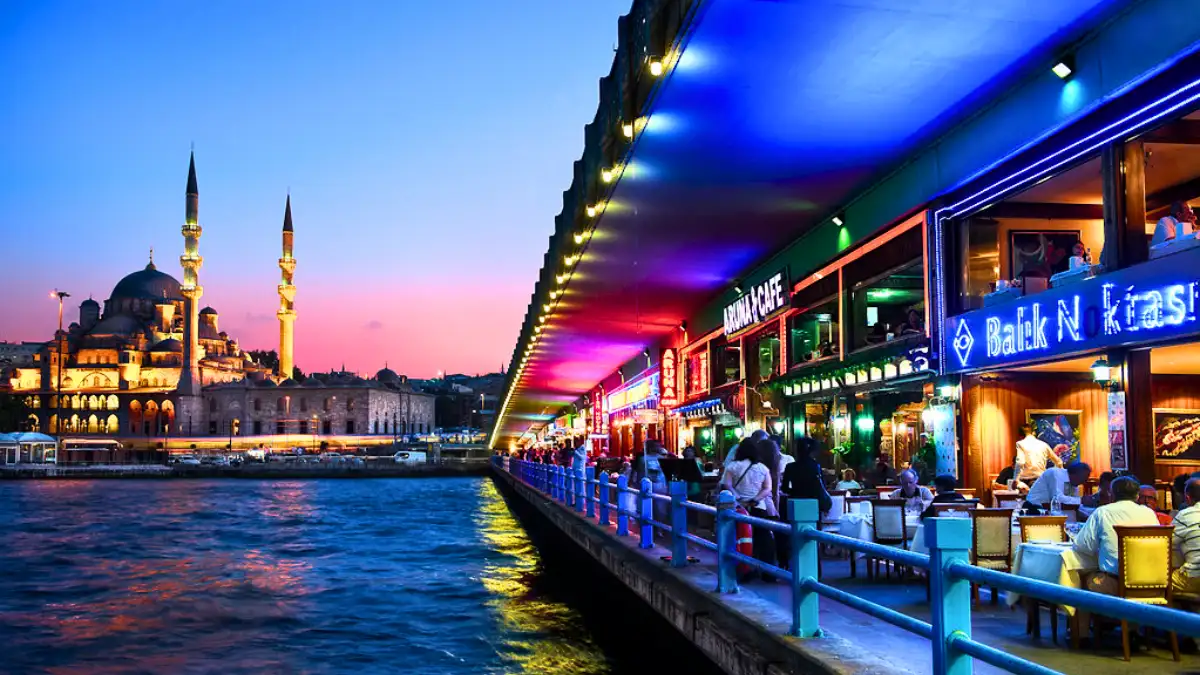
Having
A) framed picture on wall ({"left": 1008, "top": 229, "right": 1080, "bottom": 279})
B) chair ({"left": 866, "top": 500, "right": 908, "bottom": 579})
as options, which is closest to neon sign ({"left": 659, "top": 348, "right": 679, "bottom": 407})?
framed picture on wall ({"left": 1008, "top": 229, "right": 1080, "bottom": 279})

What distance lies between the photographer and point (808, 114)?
14000 mm

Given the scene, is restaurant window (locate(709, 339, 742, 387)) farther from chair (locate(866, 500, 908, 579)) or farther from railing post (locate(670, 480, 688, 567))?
chair (locate(866, 500, 908, 579))

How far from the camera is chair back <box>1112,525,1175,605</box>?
6430 millimetres

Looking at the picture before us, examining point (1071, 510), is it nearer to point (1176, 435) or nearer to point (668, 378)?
point (1176, 435)

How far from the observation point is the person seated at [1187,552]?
6.51m

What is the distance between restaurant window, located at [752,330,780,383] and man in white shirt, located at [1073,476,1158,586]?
18.3 m

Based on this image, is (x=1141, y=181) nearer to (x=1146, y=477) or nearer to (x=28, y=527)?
(x=1146, y=477)

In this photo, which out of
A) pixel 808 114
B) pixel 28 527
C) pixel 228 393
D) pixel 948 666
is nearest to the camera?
pixel 948 666

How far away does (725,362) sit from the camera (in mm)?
30172

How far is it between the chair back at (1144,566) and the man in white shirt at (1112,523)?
0.22m

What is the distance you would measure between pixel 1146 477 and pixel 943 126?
5.54 meters

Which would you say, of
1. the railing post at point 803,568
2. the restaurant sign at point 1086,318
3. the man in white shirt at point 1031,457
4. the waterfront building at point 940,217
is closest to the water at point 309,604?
the railing post at point 803,568

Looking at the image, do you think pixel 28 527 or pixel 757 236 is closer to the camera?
pixel 757 236

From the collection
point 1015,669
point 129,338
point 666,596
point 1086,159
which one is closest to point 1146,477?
point 1086,159
